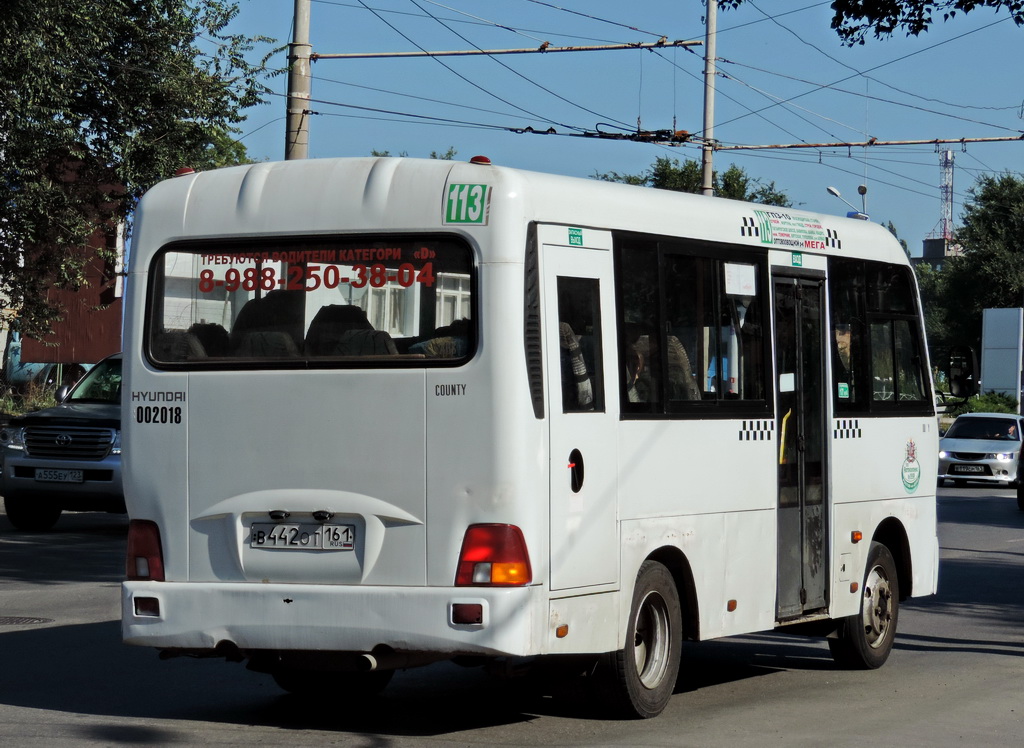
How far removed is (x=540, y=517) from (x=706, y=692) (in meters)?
2.54

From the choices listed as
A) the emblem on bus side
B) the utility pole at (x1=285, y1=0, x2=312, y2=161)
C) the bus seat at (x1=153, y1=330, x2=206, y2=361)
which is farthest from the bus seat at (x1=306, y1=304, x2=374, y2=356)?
the utility pole at (x1=285, y1=0, x2=312, y2=161)

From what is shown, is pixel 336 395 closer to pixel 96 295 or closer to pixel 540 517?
pixel 540 517

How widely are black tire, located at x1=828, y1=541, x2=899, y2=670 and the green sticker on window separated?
418 cm

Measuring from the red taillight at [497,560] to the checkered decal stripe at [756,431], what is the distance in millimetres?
2200

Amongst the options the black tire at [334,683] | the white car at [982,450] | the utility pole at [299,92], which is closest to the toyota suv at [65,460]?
the utility pole at [299,92]

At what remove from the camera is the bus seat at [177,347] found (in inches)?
308

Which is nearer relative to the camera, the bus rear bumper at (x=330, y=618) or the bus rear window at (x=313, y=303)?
the bus rear bumper at (x=330, y=618)

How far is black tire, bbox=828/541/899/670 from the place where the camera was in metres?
10.1

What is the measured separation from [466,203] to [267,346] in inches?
46.9

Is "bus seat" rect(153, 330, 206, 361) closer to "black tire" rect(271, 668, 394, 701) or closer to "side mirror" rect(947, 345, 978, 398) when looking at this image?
"black tire" rect(271, 668, 394, 701)

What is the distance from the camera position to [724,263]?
8.91 metres

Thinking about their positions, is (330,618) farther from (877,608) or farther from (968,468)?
(968,468)

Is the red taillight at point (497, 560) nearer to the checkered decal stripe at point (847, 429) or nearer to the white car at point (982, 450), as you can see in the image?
the checkered decal stripe at point (847, 429)

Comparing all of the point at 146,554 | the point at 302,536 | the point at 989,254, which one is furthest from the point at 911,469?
the point at 989,254
